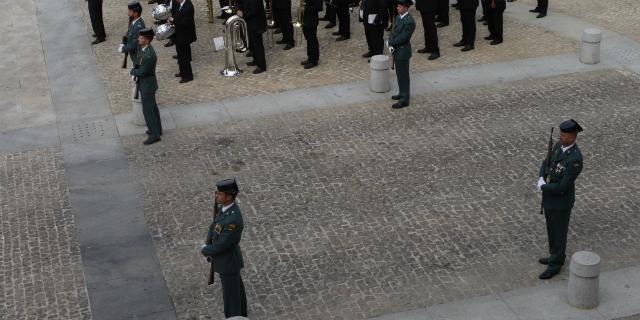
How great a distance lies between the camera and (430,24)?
17.7 meters

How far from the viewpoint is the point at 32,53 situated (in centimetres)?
1894

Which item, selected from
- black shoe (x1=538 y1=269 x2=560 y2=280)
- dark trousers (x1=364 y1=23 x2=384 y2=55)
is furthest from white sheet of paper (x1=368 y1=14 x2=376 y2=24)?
black shoe (x1=538 y1=269 x2=560 y2=280)

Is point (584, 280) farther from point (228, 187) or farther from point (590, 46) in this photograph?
point (590, 46)

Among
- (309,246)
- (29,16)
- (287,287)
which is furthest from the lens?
(29,16)

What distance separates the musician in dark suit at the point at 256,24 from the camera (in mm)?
17047

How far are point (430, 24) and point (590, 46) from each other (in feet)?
9.08

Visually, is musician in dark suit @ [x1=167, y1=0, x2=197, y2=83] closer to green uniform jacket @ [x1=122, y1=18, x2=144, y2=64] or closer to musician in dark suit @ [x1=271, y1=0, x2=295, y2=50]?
green uniform jacket @ [x1=122, y1=18, x2=144, y2=64]

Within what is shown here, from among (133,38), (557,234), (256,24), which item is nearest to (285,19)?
(256,24)

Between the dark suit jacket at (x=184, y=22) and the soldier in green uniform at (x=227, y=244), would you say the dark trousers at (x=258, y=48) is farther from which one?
the soldier in green uniform at (x=227, y=244)

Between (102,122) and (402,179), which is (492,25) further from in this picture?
(102,122)

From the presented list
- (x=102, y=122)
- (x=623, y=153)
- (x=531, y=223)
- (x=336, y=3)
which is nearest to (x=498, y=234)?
(x=531, y=223)

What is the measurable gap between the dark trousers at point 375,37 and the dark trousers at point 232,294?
28.0ft

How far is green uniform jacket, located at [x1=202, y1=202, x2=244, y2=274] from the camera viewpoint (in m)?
9.47

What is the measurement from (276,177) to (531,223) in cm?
343
